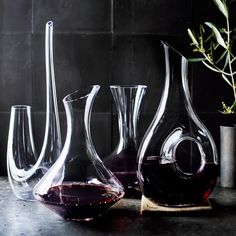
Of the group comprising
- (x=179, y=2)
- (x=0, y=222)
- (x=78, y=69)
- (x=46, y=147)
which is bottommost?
(x=0, y=222)

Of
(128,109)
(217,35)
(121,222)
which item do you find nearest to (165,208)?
(121,222)

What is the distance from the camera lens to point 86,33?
117 centimetres

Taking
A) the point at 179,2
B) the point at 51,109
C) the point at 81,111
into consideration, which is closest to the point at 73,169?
the point at 81,111

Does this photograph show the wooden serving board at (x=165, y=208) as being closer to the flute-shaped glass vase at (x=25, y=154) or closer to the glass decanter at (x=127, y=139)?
the glass decanter at (x=127, y=139)

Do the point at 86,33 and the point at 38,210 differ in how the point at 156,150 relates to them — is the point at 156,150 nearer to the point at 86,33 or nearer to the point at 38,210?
the point at 38,210

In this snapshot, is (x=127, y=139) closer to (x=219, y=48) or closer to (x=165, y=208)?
(x=165, y=208)

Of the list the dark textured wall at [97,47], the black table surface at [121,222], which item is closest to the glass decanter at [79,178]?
the black table surface at [121,222]

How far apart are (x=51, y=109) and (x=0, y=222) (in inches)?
10.1

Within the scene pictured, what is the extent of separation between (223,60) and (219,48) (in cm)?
3

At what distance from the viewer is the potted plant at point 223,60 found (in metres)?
1.09

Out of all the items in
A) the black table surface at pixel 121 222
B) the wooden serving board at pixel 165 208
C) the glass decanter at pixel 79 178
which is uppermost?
the glass decanter at pixel 79 178

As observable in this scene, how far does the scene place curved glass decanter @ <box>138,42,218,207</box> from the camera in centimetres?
92

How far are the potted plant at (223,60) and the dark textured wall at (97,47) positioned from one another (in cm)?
3

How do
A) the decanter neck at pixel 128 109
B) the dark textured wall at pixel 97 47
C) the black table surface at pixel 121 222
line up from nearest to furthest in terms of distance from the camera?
the black table surface at pixel 121 222
the decanter neck at pixel 128 109
the dark textured wall at pixel 97 47
